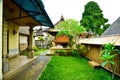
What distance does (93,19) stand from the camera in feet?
131

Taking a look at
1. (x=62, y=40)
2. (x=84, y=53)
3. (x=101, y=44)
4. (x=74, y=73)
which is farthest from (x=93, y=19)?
(x=74, y=73)

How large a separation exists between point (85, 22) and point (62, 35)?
16756 millimetres

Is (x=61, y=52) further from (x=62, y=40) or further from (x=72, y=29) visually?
(x=72, y=29)

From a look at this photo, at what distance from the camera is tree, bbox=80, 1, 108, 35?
129ft

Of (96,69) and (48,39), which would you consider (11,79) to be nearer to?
(96,69)

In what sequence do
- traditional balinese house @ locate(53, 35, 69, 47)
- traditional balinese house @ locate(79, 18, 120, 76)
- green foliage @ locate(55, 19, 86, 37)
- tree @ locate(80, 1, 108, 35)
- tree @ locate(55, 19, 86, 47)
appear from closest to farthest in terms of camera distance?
traditional balinese house @ locate(79, 18, 120, 76), tree @ locate(55, 19, 86, 47), green foliage @ locate(55, 19, 86, 37), traditional balinese house @ locate(53, 35, 69, 47), tree @ locate(80, 1, 108, 35)

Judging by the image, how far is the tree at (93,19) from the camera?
39.2 m

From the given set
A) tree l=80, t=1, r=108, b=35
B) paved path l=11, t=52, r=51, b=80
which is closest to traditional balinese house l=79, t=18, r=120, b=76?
paved path l=11, t=52, r=51, b=80

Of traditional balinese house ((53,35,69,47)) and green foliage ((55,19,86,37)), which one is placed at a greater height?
green foliage ((55,19,86,37))

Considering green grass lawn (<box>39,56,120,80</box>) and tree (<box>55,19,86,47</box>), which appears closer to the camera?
green grass lawn (<box>39,56,120,80</box>)

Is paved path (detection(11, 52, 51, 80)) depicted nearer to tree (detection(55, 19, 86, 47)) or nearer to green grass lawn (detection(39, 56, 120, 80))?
green grass lawn (detection(39, 56, 120, 80))

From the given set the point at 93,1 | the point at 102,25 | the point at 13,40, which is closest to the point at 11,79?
the point at 13,40

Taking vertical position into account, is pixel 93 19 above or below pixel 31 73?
above

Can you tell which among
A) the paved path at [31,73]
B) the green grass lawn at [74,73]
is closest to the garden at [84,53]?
the green grass lawn at [74,73]
